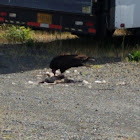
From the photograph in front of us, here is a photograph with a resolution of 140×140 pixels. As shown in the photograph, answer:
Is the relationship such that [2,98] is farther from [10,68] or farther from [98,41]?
[98,41]

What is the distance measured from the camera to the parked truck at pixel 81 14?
1184 cm

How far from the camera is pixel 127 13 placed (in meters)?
12.0

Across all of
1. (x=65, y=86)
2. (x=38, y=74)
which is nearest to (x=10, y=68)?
(x=38, y=74)

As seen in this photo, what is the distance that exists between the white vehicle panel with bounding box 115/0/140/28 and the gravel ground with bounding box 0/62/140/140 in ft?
5.90

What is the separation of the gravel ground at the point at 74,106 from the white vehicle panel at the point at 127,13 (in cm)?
180

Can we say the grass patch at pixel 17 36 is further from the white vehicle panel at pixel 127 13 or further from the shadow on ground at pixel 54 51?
the white vehicle panel at pixel 127 13

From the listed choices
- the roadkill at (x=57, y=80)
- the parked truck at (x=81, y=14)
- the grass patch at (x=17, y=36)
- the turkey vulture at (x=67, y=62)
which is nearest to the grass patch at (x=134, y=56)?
Answer: the parked truck at (x=81, y=14)

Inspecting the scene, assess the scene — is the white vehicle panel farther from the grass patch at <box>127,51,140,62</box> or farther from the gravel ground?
the gravel ground

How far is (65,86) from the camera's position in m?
8.82

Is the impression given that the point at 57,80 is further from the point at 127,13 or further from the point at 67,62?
the point at 127,13

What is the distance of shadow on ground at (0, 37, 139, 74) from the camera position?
10.7m

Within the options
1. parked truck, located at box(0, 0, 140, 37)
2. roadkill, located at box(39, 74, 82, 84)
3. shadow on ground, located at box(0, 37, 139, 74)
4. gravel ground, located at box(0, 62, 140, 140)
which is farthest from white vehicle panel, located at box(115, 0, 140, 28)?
roadkill, located at box(39, 74, 82, 84)

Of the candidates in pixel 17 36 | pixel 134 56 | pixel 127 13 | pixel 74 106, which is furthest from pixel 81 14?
pixel 74 106

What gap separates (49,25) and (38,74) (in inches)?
112
